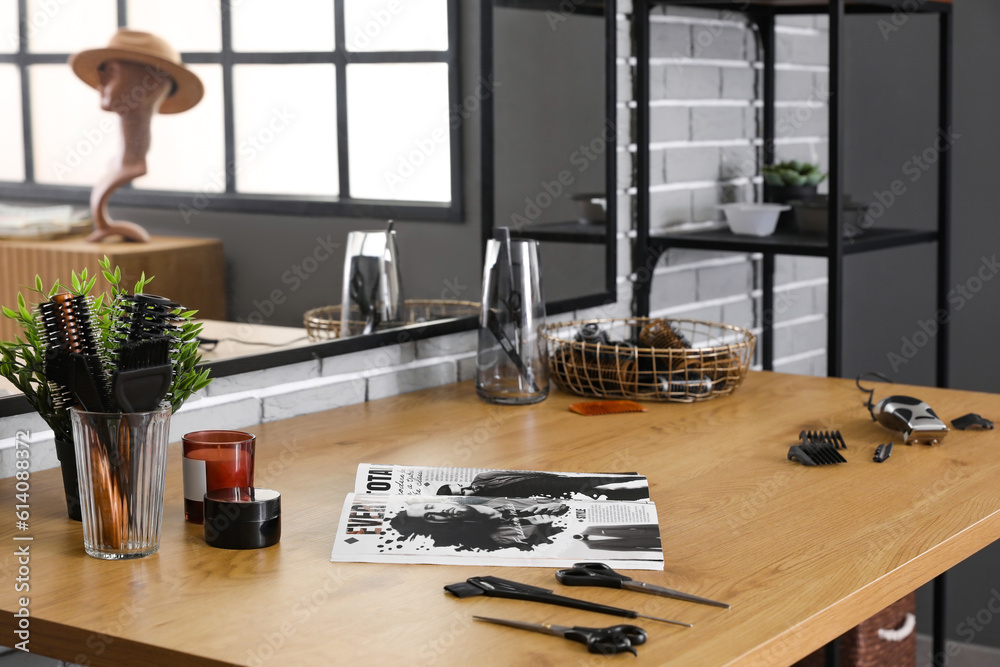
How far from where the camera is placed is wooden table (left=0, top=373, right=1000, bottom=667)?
941 mm

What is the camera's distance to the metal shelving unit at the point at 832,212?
2.17 meters

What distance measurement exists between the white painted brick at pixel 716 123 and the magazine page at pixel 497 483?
141cm

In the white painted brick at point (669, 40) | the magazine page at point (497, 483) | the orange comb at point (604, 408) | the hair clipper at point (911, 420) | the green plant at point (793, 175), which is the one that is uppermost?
the white painted brick at point (669, 40)

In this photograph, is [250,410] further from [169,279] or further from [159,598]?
[159,598]

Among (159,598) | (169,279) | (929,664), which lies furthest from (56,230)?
(929,664)

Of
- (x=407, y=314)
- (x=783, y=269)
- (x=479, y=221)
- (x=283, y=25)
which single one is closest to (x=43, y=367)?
(x=283, y=25)

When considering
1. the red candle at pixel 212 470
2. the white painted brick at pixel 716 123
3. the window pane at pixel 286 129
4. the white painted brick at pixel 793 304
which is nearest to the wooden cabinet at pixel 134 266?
the window pane at pixel 286 129

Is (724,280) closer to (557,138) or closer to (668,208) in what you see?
(668,208)

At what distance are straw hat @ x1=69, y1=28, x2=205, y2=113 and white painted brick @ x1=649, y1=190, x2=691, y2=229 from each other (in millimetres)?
1198

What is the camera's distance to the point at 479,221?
211 centimetres

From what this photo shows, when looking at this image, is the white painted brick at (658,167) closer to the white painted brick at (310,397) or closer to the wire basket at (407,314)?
the wire basket at (407,314)

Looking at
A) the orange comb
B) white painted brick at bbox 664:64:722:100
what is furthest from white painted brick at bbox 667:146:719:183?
the orange comb

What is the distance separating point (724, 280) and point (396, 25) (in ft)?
4.07

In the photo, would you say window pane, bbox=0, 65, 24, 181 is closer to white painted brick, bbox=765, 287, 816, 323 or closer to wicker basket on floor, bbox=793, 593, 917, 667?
wicker basket on floor, bbox=793, 593, 917, 667
